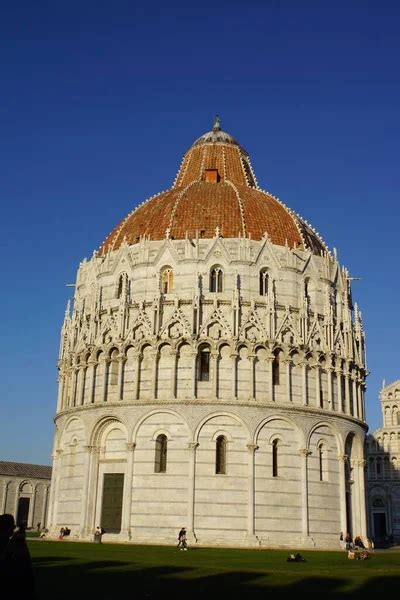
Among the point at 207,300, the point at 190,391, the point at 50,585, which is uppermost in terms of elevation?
the point at 207,300

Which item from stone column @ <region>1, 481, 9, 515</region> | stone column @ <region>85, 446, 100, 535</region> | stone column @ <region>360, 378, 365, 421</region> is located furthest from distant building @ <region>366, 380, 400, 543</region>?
stone column @ <region>85, 446, 100, 535</region>

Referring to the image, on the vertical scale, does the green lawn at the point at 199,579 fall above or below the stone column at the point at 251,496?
below

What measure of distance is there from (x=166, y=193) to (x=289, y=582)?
126 ft

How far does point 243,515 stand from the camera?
4053 centimetres

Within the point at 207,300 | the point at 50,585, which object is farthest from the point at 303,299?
the point at 50,585

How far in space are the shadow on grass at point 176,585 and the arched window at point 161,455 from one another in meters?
18.8

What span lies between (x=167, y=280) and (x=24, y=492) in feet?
181

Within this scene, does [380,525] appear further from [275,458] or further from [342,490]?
[275,458]

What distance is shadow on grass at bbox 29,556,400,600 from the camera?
1728 centimetres

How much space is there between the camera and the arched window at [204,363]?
43.3 meters

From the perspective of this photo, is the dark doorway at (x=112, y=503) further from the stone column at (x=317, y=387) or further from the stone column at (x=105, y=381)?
the stone column at (x=317, y=387)

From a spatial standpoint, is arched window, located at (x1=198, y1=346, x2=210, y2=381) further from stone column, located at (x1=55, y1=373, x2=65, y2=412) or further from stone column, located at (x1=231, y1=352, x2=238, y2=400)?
stone column, located at (x1=55, y1=373, x2=65, y2=412)

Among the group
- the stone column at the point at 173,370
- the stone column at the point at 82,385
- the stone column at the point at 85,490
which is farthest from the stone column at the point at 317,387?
the stone column at the point at 82,385

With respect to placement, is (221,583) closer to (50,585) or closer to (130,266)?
(50,585)
